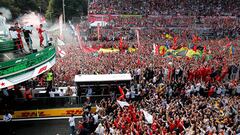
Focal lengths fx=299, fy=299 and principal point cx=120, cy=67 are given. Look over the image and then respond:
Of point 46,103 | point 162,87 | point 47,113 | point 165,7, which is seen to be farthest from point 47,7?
point 162,87

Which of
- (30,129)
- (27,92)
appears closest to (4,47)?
(27,92)

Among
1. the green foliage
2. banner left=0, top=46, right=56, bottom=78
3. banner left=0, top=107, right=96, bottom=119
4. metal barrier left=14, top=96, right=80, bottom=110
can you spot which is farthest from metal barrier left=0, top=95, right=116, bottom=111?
the green foliage

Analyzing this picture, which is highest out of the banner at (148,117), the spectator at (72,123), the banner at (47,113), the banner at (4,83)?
the banner at (4,83)

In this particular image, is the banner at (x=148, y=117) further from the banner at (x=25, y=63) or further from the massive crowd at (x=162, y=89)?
the banner at (x=25, y=63)

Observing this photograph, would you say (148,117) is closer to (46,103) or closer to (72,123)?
(72,123)

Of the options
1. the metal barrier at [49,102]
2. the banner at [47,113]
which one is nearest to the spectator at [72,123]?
the banner at [47,113]

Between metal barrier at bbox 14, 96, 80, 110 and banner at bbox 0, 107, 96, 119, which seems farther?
banner at bbox 0, 107, 96, 119

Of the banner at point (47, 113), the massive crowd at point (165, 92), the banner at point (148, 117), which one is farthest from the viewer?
the banner at point (47, 113)

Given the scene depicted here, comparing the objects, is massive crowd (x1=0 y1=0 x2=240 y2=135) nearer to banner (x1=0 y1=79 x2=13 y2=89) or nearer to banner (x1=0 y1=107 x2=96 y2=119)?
banner (x1=0 y1=107 x2=96 y2=119)

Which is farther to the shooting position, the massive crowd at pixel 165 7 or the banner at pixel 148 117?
the massive crowd at pixel 165 7

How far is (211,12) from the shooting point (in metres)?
54.9

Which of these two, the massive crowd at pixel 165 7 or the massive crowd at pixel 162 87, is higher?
the massive crowd at pixel 165 7

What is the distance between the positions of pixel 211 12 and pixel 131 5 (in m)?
14.8

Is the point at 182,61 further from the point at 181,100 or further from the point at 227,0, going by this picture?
the point at 227,0
